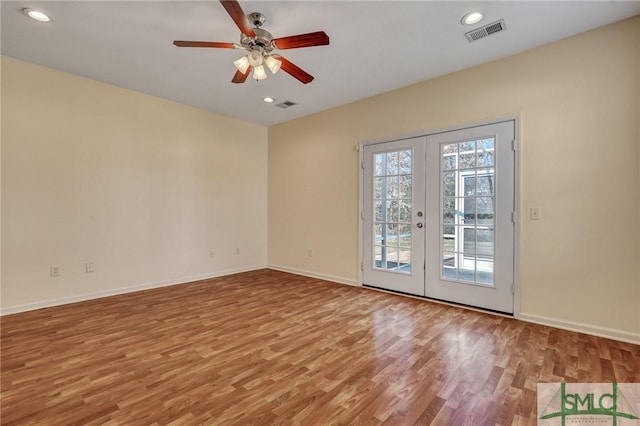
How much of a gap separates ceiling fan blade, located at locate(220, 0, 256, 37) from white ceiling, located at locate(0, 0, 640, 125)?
0.32 meters

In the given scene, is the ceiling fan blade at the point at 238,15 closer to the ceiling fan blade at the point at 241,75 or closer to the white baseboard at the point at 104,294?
the ceiling fan blade at the point at 241,75

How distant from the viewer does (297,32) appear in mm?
2852

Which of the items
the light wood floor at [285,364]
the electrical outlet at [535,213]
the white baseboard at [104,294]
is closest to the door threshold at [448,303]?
the light wood floor at [285,364]

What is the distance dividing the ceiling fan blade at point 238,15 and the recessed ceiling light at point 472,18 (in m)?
1.85

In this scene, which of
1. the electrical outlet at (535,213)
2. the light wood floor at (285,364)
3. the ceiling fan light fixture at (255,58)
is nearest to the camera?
the light wood floor at (285,364)

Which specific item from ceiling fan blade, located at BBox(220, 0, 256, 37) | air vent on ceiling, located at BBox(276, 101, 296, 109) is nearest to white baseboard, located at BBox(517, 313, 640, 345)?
ceiling fan blade, located at BBox(220, 0, 256, 37)

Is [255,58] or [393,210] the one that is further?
[393,210]

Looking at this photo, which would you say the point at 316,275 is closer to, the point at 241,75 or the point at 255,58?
the point at 241,75

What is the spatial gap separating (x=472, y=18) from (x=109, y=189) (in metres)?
4.67

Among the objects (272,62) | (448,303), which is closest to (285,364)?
(448,303)

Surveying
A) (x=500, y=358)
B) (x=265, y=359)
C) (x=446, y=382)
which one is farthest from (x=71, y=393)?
(x=500, y=358)

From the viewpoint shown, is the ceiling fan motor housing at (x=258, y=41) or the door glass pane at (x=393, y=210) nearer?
the ceiling fan motor housing at (x=258, y=41)

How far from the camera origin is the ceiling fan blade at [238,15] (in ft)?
6.40

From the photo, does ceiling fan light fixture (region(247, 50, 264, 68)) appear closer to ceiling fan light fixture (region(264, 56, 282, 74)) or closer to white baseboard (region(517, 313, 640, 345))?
ceiling fan light fixture (region(264, 56, 282, 74))
